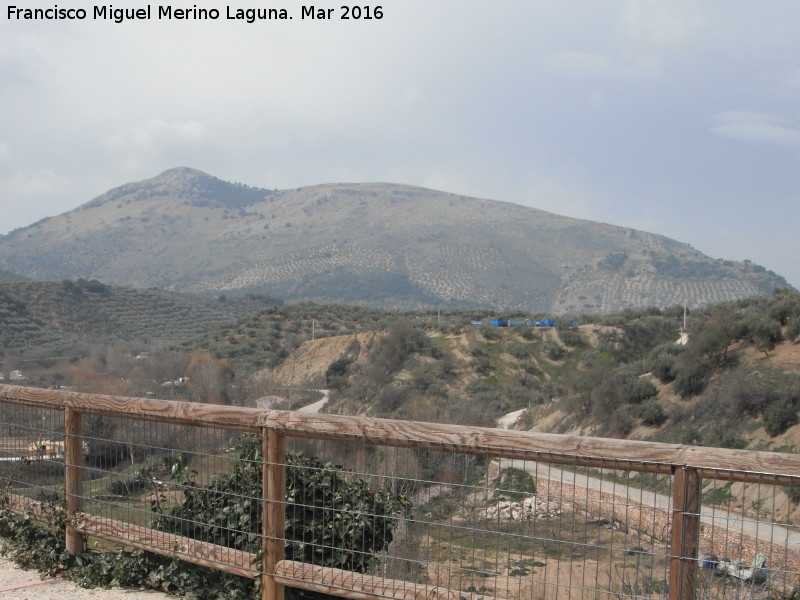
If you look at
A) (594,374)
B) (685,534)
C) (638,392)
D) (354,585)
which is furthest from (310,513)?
(594,374)

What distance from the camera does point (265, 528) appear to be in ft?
14.8

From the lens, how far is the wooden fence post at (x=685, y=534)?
3.32 metres

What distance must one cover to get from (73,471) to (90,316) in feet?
234

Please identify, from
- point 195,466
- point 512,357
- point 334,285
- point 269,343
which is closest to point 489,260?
point 334,285

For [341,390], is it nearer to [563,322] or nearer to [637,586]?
[563,322]

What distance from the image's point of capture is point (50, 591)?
214 inches

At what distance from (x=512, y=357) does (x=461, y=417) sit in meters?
18.8

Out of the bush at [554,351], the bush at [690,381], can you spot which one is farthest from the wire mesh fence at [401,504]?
the bush at [554,351]

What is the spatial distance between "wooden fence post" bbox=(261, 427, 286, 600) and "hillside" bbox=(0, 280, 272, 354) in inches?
2119

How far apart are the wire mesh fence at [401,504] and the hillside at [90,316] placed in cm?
5254

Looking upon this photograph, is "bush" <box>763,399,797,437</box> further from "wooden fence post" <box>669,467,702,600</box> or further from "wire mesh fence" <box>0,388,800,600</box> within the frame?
"wooden fence post" <box>669,467,702,600</box>

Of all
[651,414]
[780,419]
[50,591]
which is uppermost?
[50,591]

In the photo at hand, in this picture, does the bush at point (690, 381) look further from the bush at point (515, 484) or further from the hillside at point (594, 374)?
the bush at point (515, 484)

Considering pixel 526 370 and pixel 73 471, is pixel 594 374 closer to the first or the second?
pixel 526 370
